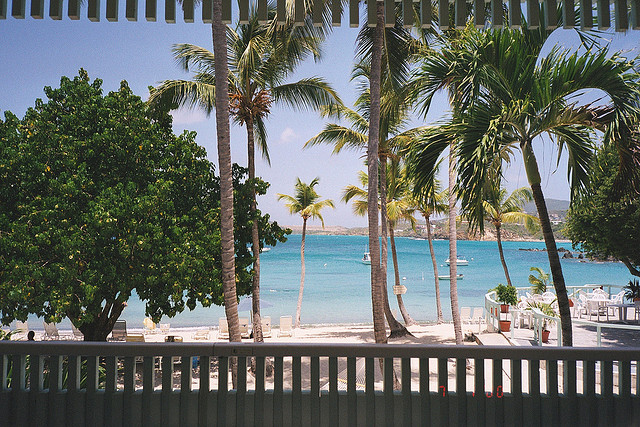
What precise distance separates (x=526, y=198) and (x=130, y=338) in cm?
2281

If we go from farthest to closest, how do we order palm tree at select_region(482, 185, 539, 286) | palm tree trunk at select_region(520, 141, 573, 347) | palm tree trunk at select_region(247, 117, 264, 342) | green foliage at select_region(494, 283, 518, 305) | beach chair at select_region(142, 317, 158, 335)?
palm tree at select_region(482, 185, 539, 286) → beach chair at select_region(142, 317, 158, 335) → green foliage at select_region(494, 283, 518, 305) → palm tree trunk at select_region(247, 117, 264, 342) → palm tree trunk at select_region(520, 141, 573, 347)

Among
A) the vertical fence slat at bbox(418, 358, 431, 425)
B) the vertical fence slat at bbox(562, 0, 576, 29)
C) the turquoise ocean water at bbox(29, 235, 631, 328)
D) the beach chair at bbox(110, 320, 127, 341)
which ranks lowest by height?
the turquoise ocean water at bbox(29, 235, 631, 328)

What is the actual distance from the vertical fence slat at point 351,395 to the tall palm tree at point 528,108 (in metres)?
2.46

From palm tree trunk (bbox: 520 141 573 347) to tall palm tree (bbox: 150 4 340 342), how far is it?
23.0 ft

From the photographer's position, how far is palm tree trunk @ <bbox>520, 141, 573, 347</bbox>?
4984 millimetres

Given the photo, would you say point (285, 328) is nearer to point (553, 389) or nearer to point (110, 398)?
point (110, 398)

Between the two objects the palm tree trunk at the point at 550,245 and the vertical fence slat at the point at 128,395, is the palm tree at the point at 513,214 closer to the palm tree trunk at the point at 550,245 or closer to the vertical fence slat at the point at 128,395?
the palm tree trunk at the point at 550,245

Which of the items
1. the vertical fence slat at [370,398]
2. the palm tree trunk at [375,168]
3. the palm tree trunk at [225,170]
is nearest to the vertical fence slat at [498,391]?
the vertical fence slat at [370,398]

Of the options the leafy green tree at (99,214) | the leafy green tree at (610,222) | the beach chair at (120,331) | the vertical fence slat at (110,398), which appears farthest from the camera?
the beach chair at (120,331)

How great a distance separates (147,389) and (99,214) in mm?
7760

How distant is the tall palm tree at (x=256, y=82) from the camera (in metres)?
11.7

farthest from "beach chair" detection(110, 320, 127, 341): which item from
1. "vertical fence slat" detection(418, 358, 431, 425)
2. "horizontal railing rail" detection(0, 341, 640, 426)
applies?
"vertical fence slat" detection(418, 358, 431, 425)

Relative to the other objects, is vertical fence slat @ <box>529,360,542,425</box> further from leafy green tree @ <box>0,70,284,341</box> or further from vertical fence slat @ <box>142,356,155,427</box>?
leafy green tree @ <box>0,70,284,341</box>

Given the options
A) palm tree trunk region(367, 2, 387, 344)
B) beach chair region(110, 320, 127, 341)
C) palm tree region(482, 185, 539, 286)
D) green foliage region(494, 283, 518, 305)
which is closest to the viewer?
palm tree trunk region(367, 2, 387, 344)
